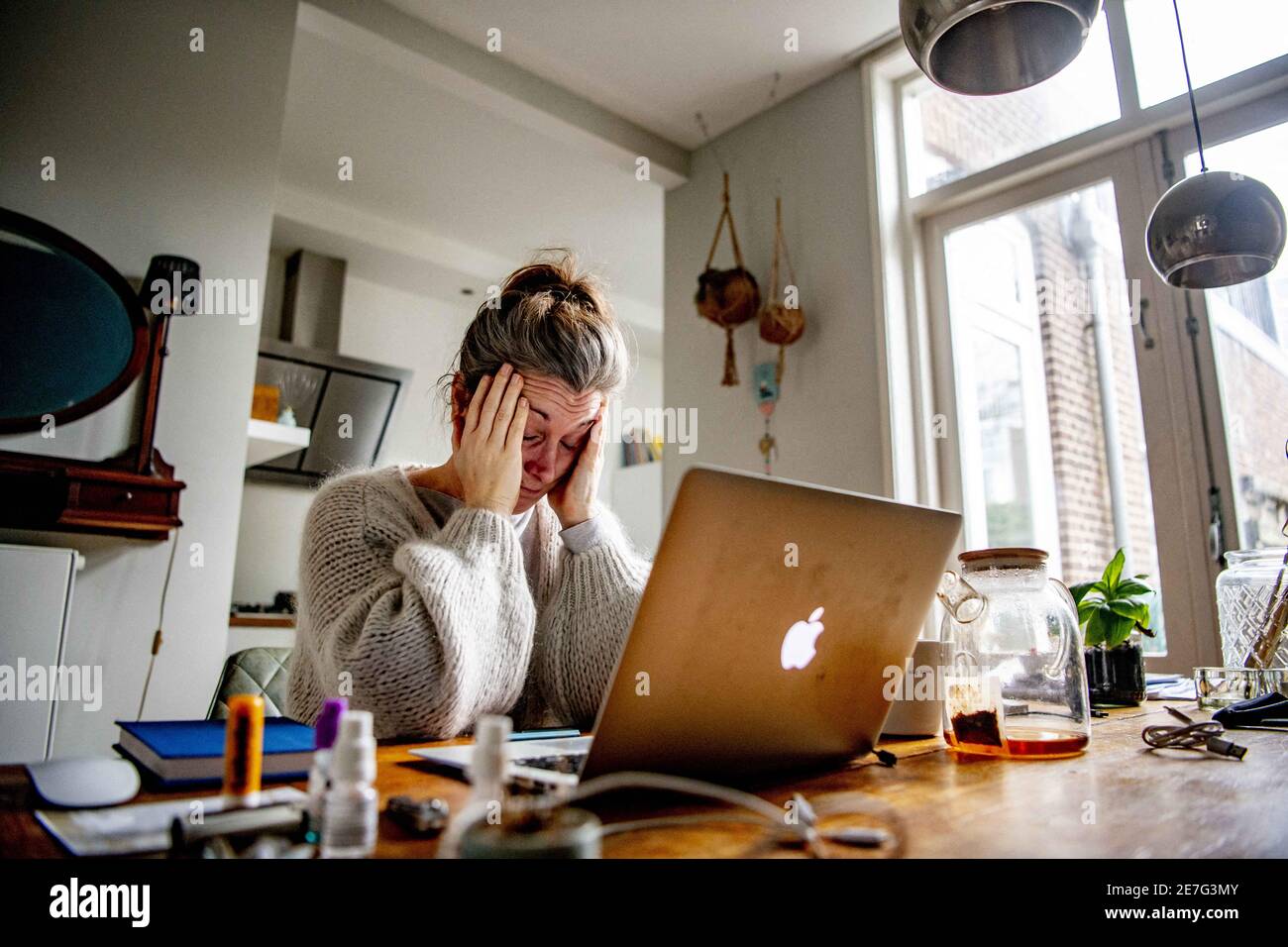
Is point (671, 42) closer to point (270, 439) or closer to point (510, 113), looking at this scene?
point (510, 113)

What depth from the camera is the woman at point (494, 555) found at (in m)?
0.97

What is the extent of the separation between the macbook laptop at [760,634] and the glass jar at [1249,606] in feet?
2.79

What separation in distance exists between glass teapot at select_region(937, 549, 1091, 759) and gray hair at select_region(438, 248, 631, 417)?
25.9 inches

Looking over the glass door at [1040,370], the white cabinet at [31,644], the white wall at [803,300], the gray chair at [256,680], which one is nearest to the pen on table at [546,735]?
the gray chair at [256,680]

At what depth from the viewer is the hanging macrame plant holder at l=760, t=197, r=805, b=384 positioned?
9.66 ft

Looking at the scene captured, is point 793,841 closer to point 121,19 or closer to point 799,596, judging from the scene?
point 799,596

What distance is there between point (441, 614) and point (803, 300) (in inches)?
93.7

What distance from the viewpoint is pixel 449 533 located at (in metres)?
1.12

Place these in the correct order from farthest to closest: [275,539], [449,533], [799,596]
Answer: [275,539] → [449,533] → [799,596]

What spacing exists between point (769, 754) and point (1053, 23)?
111 centimetres

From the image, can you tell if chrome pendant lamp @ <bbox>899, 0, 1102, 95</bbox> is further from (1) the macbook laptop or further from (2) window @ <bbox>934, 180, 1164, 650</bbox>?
(2) window @ <bbox>934, 180, 1164, 650</bbox>

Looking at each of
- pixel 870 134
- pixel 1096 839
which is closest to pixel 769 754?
pixel 1096 839

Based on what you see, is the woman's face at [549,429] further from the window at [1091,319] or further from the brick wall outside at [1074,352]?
the brick wall outside at [1074,352]
